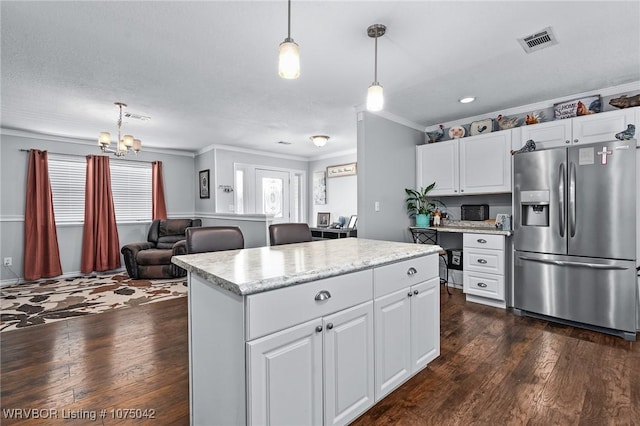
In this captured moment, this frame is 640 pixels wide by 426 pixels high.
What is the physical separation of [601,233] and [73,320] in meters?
5.04

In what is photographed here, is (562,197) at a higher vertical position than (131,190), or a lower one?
lower

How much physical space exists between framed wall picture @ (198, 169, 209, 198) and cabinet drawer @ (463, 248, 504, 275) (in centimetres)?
469

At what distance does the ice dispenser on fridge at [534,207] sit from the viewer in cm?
306

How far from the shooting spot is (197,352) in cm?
149

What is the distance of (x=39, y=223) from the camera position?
190 inches

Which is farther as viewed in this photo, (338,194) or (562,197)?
(338,194)

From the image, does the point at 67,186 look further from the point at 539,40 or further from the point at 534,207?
the point at 534,207

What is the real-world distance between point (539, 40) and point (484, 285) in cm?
246

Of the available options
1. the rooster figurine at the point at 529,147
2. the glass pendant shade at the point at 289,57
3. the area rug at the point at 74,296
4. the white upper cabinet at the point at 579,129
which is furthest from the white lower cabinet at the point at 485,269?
the area rug at the point at 74,296

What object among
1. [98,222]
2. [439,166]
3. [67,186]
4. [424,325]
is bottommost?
[424,325]

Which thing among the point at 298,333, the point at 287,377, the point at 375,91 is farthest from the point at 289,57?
the point at 287,377

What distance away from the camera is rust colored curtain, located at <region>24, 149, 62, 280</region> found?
4793mm

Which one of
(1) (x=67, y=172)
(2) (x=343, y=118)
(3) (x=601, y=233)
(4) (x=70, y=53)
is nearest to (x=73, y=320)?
(4) (x=70, y=53)

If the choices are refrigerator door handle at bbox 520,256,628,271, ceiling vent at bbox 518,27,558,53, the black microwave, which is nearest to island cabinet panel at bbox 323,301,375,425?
ceiling vent at bbox 518,27,558,53
